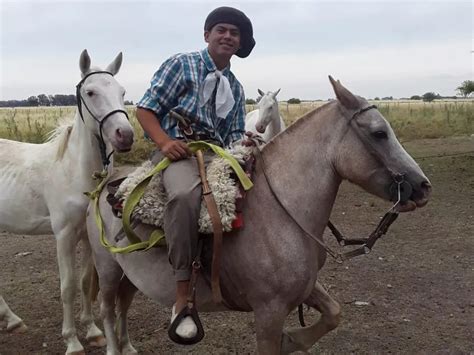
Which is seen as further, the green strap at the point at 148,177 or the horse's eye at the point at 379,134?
the green strap at the point at 148,177

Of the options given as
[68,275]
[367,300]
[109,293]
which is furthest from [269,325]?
[367,300]

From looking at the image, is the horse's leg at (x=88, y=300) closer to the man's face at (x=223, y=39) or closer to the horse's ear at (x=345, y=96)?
the man's face at (x=223, y=39)

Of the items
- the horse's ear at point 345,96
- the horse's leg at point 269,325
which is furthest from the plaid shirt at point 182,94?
the horse's leg at point 269,325

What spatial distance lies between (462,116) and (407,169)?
95.4 ft

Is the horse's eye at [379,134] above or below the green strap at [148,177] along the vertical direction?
above

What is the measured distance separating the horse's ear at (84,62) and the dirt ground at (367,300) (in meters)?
2.37

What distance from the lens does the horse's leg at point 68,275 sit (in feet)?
13.3

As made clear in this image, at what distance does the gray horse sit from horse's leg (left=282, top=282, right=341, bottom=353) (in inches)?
12.3

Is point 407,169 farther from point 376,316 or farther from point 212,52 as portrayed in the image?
point 376,316

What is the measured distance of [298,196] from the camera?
276 cm

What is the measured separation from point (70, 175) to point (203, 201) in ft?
5.77

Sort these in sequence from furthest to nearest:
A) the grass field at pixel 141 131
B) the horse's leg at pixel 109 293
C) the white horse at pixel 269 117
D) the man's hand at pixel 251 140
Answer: the grass field at pixel 141 131, the white horse at pixel 269 117, the horse's leg at pixel 109 293, the man's hand at pixel 251 140

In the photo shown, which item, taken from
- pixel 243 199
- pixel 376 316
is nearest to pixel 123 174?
pixel 243 199

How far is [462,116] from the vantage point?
94.2ft
